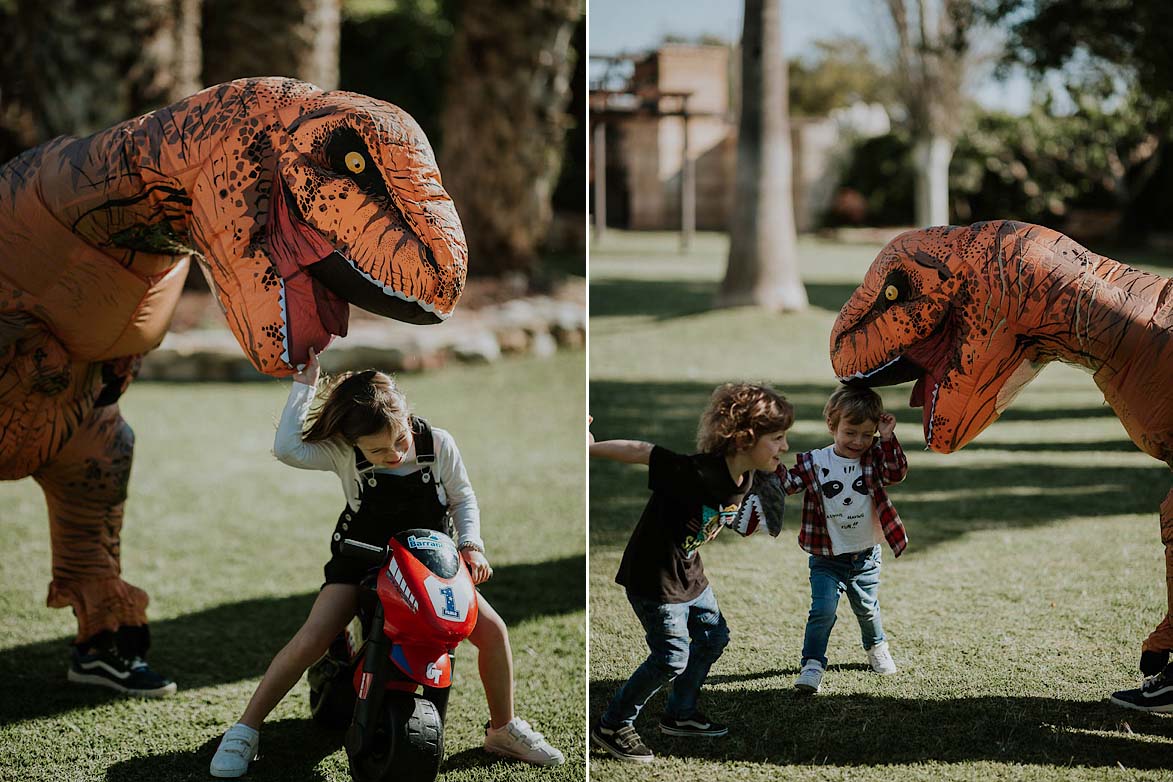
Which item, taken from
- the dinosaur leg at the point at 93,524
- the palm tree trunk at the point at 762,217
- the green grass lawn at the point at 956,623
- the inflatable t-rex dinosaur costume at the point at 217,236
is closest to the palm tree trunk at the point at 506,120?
the palm tree trunk at the point at 762,217

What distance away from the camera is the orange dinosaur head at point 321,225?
110 inches

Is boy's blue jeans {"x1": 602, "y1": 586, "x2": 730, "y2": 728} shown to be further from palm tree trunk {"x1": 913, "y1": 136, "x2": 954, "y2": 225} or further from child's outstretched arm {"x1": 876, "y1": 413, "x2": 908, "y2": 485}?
palm tree trunk {"x1": 913, "y1": 136, "x2": 954, "y2": 225}

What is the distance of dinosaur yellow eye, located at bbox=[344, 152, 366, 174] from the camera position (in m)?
2.82

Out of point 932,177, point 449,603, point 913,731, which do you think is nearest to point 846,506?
point 913,731

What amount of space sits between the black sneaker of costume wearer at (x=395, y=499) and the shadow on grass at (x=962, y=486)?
2.15 m

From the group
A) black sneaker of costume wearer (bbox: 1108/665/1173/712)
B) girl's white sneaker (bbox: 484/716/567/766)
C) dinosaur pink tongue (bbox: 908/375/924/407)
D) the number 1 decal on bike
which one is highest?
dinosaur pink tongue (bbox: 908/375/924/407)

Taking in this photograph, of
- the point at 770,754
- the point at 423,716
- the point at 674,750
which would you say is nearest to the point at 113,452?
the point at 423,716

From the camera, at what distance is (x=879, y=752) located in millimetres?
3127

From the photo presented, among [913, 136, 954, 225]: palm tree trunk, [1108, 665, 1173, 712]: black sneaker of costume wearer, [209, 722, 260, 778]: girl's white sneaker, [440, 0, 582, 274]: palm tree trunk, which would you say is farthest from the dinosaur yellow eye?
[913, 136, 954, 225]: palm tree trunk

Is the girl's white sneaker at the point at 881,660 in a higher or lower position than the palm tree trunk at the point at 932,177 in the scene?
lower

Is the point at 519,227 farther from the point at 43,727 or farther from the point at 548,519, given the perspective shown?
the point at 43,727

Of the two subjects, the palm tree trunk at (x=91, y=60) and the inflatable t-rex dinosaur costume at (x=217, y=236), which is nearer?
the inflatable t-rex dinosaur costume at (x=217, y=236)

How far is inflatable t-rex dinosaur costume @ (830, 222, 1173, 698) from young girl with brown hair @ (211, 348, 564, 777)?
120 centimetres

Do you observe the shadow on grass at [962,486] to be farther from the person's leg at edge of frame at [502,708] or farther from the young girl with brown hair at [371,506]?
the young girl with brown hair at [371,506]
